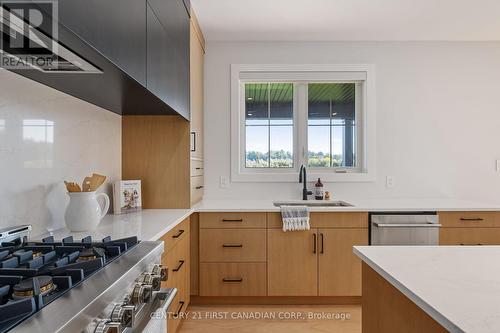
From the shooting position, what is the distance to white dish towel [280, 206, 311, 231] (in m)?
2.60

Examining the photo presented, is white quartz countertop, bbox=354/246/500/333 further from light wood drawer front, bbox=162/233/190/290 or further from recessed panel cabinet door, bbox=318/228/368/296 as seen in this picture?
recessed panel cabinet door, bbox=318/228/368/296

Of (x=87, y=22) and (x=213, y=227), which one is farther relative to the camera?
(x=213, y=227)

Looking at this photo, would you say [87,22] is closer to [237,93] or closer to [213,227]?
[213,227]

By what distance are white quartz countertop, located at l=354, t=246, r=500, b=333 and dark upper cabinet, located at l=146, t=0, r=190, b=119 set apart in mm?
1297

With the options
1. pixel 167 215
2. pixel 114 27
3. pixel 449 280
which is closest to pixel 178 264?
pixel 167 215

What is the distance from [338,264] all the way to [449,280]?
180 cm

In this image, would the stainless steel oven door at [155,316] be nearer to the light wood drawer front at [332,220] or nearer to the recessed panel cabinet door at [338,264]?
the light wood drawer front at [332,220]

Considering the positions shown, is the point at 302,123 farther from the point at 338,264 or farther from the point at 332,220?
the point at 338,264

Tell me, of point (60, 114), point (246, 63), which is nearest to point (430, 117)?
point (246, 63)

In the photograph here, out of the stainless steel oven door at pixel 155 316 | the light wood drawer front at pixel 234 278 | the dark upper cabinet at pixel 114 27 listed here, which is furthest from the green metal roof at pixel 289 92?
the stainless steel oven door at pixel 155 316

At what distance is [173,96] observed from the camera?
2074 mm

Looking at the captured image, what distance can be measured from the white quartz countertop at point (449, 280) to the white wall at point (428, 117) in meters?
2.08

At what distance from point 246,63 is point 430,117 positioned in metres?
1.90

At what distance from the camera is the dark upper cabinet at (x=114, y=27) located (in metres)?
0.93
